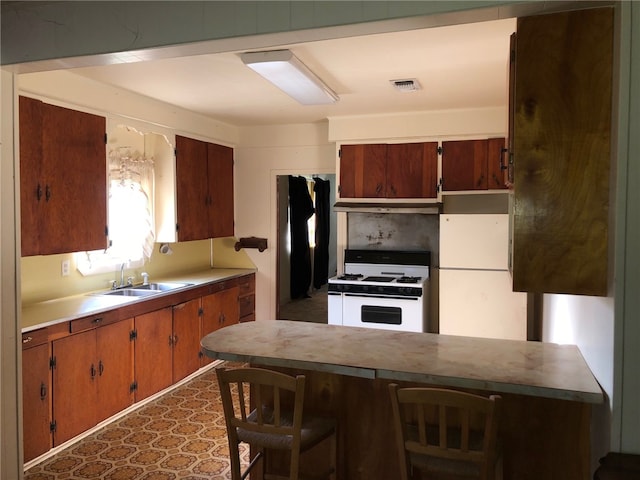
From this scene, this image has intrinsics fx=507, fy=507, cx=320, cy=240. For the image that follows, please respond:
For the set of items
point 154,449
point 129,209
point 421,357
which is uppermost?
point 129,209

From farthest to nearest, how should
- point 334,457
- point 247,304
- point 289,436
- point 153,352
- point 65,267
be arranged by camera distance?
1. point 247,304
2. point 153,352
3. point 65,267
4. point 334,457
5. point 289,436

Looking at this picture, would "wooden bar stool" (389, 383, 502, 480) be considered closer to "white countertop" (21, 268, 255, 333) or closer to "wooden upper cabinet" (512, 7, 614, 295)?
"wooden upper cabinet" (512, 7, 614, 295)

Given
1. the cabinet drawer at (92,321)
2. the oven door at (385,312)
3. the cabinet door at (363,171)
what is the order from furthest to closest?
1. the cabinet door at (363,171)
2. the oven door at (385,312)
3. the cabinet drawer at (92,321)

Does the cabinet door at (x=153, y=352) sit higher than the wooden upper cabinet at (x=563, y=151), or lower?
lower

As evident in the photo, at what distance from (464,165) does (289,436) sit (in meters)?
3.32

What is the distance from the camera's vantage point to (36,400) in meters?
2.94

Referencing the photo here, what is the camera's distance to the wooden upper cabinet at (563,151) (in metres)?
1.67

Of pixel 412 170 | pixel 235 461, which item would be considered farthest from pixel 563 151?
pixel 412 170

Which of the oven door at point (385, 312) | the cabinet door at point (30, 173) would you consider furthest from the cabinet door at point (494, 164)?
the cabinet door at point (30, 173)

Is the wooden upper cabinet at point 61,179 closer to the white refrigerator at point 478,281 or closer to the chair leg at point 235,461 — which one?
the chair leg at point 235,461

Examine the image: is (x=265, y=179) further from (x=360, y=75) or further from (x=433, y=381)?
(x=433, y=381)

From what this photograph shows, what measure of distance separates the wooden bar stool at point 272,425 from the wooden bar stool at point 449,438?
359mm

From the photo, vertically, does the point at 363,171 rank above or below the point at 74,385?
above

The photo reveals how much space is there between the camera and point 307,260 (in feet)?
26.9
